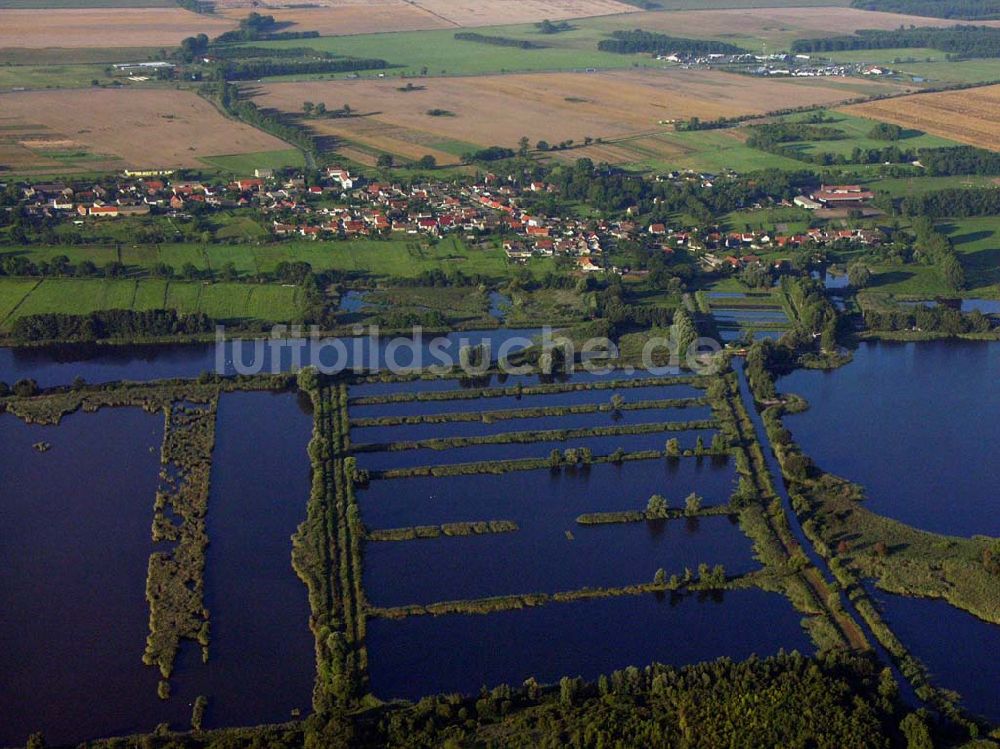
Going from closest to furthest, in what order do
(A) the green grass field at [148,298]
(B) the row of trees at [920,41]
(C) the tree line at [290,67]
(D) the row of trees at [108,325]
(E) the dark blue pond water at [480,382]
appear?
1. (E) the dark blue pond water at [480,382]
2. (D) the row of trees at [108,325]
3. (A) the green grass field at [148,298]
4. (C) the tree line at [290,67]
5. (B) the row of trees at [920,41]

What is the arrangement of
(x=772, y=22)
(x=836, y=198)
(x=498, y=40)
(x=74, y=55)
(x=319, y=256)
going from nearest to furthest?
(x=319, y=256) → (x=836, y=198) → (x=74, y=55) → (x=498, y=40) → (x=772, y=22)

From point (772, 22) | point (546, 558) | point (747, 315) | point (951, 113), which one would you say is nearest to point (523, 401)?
point (546, 558)

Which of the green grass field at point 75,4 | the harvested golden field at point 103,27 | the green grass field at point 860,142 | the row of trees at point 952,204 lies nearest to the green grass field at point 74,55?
the harvested golden field at point 103,27

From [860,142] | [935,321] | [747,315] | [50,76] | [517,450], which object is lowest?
[517,450]

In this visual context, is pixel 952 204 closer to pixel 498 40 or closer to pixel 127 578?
pixel 127 578

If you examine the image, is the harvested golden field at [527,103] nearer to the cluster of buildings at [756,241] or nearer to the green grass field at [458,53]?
the green grass field at [458,53]
